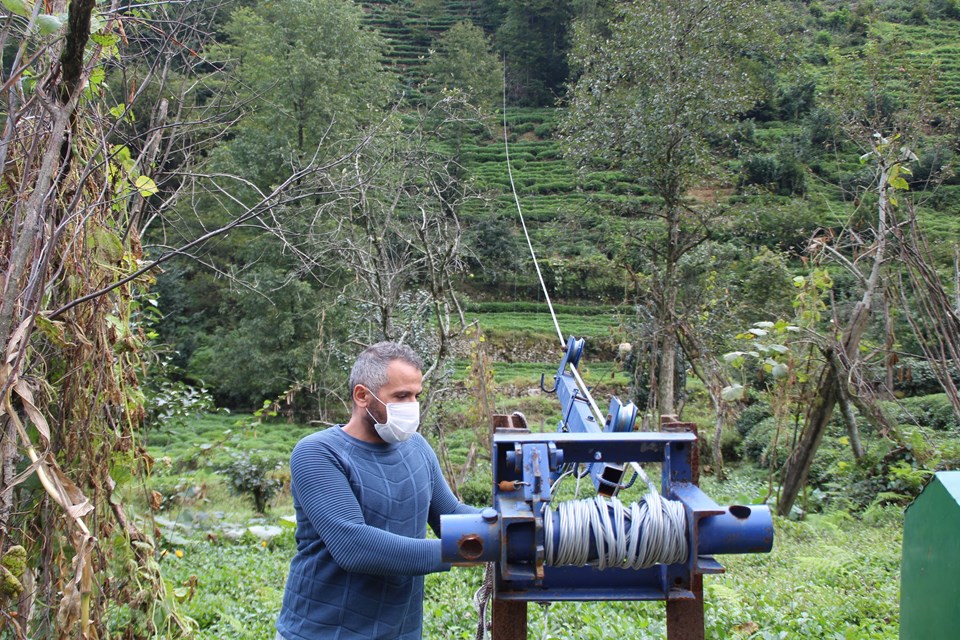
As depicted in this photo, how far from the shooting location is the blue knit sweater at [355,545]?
5.47ft

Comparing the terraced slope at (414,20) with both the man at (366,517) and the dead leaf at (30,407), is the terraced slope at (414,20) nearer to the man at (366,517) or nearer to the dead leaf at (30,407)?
the man at (366,517)

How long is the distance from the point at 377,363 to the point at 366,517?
0.38 meters

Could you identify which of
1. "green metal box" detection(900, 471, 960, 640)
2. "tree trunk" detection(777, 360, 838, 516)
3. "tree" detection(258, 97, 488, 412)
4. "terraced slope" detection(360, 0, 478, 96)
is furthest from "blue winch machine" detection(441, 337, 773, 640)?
"terraced slope" detection(360, 0, 478, 96)

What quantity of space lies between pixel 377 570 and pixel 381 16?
42.1 metres

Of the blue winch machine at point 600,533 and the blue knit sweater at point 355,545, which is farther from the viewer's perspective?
the blue knit sweater at point 355,545

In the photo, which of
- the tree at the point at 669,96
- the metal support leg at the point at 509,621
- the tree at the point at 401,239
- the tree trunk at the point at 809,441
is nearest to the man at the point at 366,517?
the metal support leg at the point at 509,621

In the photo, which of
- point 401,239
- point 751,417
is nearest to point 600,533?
point 401,239

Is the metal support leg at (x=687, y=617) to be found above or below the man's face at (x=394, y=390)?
below

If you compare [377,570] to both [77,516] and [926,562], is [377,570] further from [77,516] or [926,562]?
[926,562]

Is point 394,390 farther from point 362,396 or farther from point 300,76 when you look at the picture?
point 300,76

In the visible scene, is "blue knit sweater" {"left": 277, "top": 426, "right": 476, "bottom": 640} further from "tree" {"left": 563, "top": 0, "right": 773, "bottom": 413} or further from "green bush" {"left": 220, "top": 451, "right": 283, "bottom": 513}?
"tree" {"left": 563, "top": 0, "right": 773, "bottom": 413}

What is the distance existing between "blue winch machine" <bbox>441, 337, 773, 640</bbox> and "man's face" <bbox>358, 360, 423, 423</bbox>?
24.1 inches

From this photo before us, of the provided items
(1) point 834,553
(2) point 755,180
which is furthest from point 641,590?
(2) point 755,180

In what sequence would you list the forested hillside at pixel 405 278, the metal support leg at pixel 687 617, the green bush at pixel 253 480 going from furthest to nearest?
the green bush at pixel 253 480 < the forested hillside at pixel 405 278 < the metal support leg at pixel 687 617
